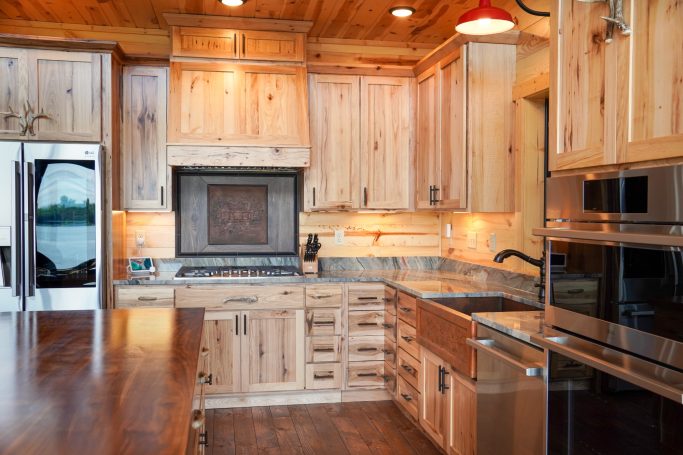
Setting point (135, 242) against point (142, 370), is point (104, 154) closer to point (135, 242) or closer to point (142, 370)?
point (135, 242)

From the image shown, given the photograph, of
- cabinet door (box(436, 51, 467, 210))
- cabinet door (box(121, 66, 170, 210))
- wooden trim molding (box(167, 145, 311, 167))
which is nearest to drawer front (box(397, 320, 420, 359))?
cabinet door (box(436, 51, 467, 210))

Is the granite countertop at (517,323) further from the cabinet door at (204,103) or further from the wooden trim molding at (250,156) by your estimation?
the cabinet door at (204,103)

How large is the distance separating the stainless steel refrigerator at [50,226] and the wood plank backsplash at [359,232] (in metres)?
0.66

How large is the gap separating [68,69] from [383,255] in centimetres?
258

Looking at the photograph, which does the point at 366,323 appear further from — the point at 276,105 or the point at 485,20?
the point at 485,20

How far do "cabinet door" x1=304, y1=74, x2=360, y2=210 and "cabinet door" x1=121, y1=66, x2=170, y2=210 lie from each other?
3.37ft

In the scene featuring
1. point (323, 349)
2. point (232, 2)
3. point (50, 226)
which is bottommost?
point (323, 349)

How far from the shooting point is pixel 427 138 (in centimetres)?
426

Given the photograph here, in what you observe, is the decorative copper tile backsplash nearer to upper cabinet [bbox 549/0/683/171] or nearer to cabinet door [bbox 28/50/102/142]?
cabinet door [bbox 28/50/102/142]

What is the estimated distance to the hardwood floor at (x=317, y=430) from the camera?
3.36m

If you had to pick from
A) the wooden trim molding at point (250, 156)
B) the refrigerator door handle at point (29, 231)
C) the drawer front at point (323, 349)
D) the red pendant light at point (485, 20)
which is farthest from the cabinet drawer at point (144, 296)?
the red pendant light at point (485, 20)

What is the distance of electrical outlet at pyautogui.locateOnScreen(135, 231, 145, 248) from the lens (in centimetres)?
444

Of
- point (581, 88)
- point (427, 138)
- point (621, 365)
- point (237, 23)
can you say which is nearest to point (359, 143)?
point (427, 138)

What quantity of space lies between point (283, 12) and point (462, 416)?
2.82 meters
